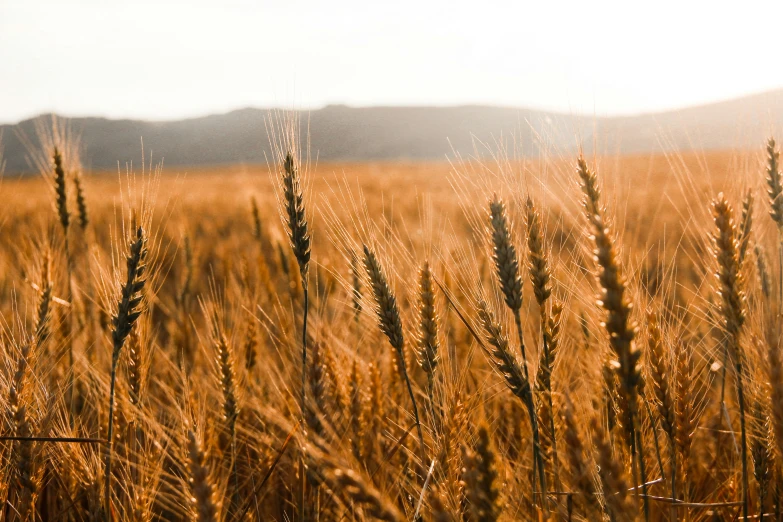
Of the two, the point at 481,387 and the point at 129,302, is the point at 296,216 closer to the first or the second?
the point at 129,302

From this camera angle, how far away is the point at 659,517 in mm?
1709

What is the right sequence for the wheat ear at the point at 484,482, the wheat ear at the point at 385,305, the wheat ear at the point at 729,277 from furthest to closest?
the wheat ear at the point at 385,305, the wheat ear at the point at 729,277, the wheat ear at the point at 484,482

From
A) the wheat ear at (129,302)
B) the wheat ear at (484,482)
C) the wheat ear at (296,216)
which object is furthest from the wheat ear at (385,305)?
the wheat ear at (129,302)

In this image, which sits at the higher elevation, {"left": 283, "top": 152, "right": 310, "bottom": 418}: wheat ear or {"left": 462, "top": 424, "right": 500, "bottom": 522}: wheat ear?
{"left": 283, "top": 152, "right": 310, "bottom": 418}: wheat ear

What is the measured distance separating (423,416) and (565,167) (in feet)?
3.20

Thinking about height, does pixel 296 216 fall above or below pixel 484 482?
above

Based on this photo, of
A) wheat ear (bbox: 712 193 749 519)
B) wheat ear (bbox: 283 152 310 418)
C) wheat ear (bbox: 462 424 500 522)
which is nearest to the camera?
wheat ear (bbox: 462 424 500 522)

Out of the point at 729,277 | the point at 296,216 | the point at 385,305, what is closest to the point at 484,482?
the point at 385,305

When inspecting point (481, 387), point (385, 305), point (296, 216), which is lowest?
point (481, 387)

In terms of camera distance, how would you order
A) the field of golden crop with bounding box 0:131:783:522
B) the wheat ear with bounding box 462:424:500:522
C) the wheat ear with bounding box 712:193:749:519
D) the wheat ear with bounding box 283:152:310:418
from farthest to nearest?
the wheat ear with bounding box 283:152:310:418, the wheat ear with bounding box 712:193:749:519, the field of golden crop with bounding box 0:131:783:522, the wheat ear with bounding box 462:424:500:522

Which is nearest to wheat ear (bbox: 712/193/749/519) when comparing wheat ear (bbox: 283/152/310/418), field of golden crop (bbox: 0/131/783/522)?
field of golden crop (bbox: 0/131/783/522)

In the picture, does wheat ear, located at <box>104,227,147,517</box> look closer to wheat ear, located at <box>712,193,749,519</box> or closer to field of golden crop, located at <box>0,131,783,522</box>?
field of golden crop, located at <box>0,131,783,522</box>

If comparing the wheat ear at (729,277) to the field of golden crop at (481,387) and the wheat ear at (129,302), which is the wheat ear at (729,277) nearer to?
the field of golden crop at (481,387)

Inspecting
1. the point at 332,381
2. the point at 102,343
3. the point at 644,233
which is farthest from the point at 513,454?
the point at 644,233
